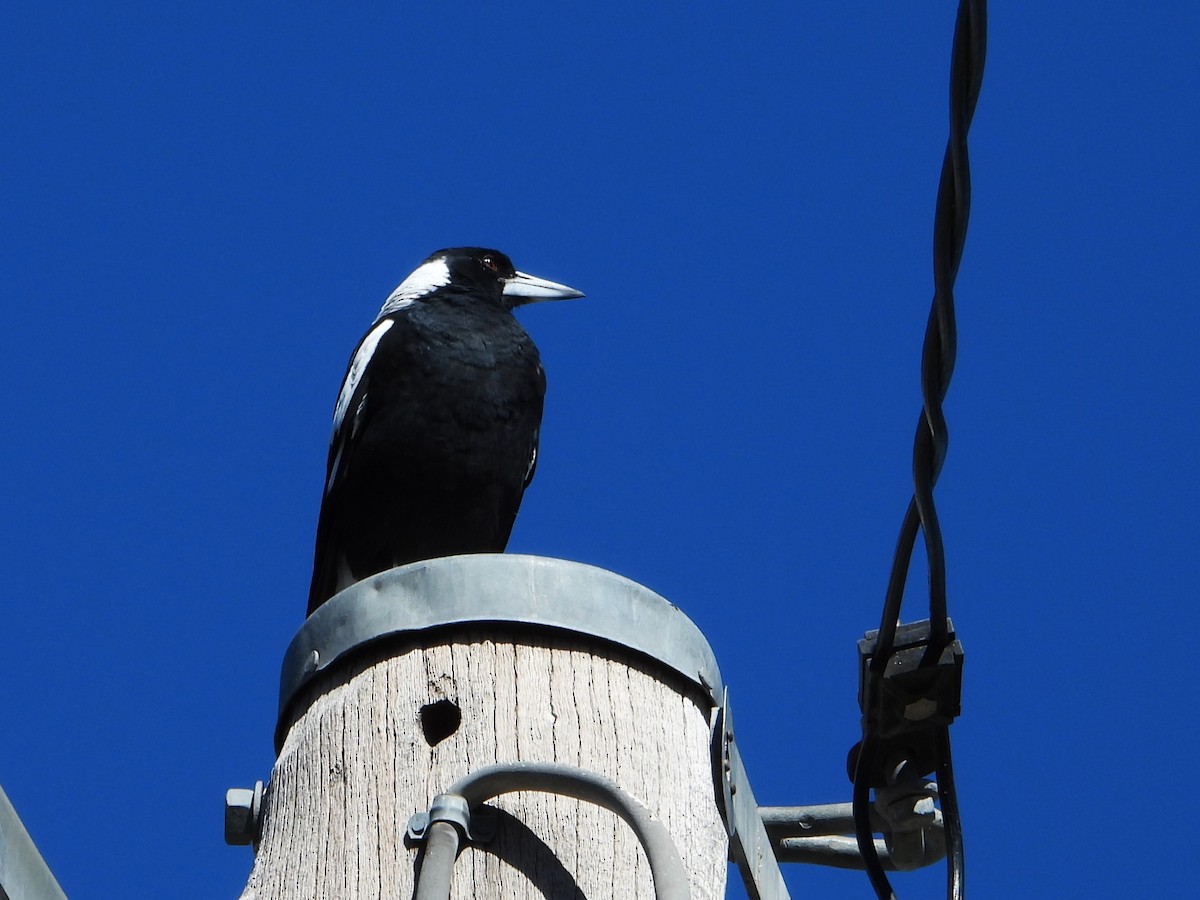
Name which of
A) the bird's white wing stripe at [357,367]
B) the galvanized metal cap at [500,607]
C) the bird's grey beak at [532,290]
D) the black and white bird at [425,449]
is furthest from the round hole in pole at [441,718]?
the bird's grey beak at [532,290]

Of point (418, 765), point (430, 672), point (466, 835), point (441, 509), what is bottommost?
point (466, 835)

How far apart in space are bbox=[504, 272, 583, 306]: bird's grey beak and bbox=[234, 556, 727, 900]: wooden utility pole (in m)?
4.58

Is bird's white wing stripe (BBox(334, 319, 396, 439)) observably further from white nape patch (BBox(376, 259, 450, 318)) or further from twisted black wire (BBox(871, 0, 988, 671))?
twisted black wire (BBox(871, 0, 988, 671))

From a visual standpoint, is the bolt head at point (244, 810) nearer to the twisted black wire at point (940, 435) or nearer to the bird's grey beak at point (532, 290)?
the twisted black wire at point (940, 435)

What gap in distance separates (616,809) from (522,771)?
12 cm

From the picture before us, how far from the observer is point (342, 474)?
5.75 m

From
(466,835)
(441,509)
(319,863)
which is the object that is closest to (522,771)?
(466,835)

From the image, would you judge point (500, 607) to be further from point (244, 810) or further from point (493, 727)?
point (244, 810)

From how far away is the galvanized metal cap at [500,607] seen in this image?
2539mm

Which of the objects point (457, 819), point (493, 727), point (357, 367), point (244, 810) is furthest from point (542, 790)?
point (357, 367)

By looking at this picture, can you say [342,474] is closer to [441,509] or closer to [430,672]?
[441,509]

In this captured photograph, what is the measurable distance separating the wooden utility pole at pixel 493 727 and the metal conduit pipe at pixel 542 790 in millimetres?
64

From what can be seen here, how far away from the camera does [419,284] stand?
21.6ft

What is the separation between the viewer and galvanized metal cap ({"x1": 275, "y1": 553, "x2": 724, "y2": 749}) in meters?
2.54
